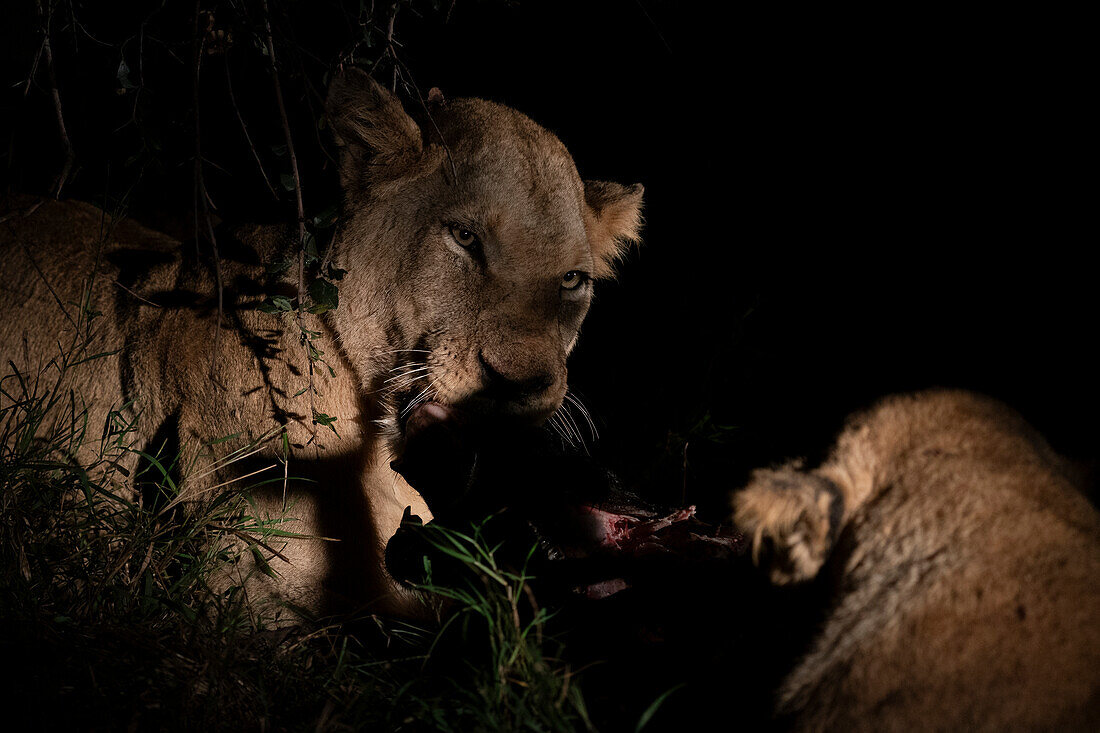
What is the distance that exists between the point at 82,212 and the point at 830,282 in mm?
4152

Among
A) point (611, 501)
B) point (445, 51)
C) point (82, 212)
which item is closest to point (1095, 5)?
point (611, 501)

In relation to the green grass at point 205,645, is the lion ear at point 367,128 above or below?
above

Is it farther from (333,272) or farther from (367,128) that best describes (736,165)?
(333,272)

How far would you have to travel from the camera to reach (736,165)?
523 cm

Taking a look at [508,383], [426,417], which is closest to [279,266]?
[426,417]

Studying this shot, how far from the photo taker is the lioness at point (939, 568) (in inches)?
36.1

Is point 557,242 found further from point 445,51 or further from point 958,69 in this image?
point 445,51

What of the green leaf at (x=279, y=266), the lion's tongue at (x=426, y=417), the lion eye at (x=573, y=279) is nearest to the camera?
the lion's tongue at (x=426, y=417)

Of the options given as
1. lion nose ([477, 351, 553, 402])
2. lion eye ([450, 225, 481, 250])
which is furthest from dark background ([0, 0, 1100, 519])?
lion nose ([477, 351, 553, 402])

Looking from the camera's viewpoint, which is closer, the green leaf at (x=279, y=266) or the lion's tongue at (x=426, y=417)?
the lion's tongue at (x=426, y=417)

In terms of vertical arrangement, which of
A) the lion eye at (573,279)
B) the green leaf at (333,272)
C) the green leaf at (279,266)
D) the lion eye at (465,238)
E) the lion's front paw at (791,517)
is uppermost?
the lion's front paw at (791,517)

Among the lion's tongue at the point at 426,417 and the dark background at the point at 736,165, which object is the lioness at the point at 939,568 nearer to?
the dark background at the point at 736,165

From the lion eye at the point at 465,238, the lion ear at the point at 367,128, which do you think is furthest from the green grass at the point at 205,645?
the lion ear at the point at 367,128

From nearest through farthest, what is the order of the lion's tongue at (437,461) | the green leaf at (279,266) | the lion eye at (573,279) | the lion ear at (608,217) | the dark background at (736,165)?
the lion's tongue at (437,461)
the green leaf at (279,266)
the dark background at (736,165)
the lion eye at (573,279)
the lion ear at (608,217)
